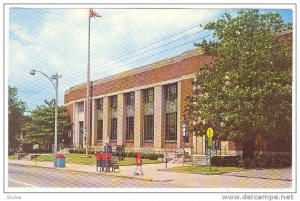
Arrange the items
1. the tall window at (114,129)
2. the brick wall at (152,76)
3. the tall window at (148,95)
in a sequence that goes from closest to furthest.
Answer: the tall window at (114,129)
the brick wall at (152,76)
the tall window at (148,95)

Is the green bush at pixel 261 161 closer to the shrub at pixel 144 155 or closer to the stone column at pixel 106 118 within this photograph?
the shrub at pixel 144 155

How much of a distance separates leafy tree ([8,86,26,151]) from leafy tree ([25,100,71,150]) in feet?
6.65

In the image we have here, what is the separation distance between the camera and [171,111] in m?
21.0

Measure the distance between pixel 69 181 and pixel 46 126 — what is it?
5.53 metres

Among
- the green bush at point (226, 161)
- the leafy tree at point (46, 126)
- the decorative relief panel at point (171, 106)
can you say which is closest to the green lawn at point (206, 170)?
the green bush at point (226, 161)

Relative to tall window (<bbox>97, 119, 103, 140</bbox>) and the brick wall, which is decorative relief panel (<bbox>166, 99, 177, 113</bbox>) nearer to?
the brick wall

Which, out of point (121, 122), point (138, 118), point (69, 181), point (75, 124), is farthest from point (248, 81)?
point (75, 124)

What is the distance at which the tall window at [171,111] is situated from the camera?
20.9m

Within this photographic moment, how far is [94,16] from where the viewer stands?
10922 millimetres

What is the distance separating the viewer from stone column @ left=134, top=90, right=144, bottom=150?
18.3 meters

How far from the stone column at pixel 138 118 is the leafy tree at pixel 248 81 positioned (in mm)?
3092

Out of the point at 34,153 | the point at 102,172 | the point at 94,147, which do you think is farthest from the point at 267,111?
the point at 34,153

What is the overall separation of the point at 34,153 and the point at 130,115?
3.26 metres

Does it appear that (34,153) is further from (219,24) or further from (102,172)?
(219,24)
